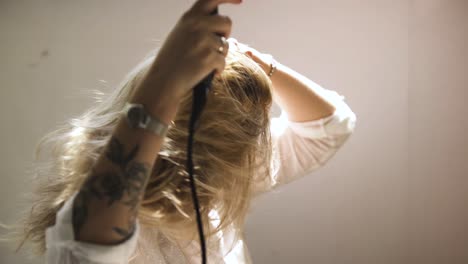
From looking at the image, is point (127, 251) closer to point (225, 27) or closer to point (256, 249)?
point (225, 27)

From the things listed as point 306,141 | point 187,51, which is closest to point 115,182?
point 187,51

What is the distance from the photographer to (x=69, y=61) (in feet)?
3.51

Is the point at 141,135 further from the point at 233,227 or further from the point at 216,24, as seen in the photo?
the point at 233,227

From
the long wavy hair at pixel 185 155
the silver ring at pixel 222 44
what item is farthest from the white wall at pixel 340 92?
the silver ring at pixel 222 44

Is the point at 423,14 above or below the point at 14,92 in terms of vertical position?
above

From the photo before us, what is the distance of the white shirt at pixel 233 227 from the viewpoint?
0.41 m

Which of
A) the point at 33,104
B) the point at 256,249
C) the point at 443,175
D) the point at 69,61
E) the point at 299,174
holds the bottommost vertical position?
the point at 256,249

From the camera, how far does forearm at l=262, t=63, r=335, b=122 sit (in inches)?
31.4

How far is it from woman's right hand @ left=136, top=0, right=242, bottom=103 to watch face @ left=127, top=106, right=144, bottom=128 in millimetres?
25

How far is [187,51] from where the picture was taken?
400 millimetres

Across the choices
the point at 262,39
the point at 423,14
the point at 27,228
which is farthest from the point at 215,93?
→ the point at 423,14

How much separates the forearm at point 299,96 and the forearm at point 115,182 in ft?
1.38

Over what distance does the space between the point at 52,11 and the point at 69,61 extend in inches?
5.0

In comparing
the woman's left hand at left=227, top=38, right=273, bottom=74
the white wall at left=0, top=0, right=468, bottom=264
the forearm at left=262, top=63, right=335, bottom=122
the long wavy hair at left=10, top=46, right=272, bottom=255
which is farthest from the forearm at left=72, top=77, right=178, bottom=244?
the white wall at left=0, top=0, right=468, bottom=264
